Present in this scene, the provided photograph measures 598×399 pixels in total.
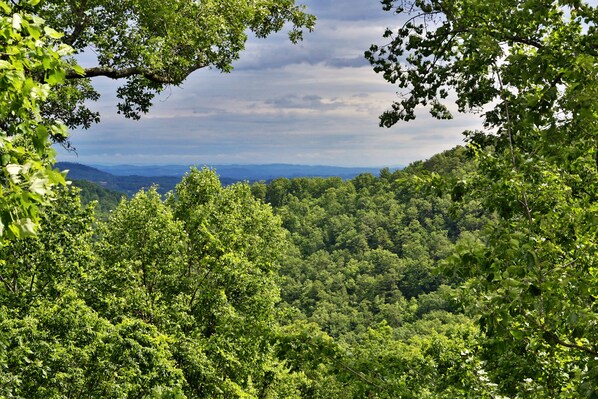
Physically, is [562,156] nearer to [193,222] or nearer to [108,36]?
[108,36]

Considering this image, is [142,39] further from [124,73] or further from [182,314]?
[182,314]

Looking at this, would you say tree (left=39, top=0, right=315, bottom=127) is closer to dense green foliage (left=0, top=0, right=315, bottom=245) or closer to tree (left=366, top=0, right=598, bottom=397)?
dense green foliage (left=0, top=0, right=315, bottom=245)

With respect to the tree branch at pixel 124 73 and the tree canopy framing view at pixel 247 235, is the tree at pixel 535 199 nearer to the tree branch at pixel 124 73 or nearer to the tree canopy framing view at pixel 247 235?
the tree canopy framing view at pixel 247 235

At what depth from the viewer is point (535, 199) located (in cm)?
721

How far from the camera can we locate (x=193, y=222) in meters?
20.2

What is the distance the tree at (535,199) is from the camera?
421 centimetres

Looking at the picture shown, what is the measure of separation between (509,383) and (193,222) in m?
15.7

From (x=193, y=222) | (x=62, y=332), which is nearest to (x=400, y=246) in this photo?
(x=193, y=222)

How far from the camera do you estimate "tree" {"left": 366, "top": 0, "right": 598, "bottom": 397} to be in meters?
4.21

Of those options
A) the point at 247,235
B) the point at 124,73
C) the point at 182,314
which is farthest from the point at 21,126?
the point at 247,235

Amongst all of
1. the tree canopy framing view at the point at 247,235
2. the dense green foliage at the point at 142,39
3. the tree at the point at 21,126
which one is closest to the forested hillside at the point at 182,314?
the tree canopy framing view at the point at 247,235

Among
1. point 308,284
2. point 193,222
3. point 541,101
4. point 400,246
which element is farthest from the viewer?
point 400,246

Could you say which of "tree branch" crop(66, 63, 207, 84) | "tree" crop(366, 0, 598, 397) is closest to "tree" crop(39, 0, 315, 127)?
"tree branch" crop(66, 63, 207, 84)

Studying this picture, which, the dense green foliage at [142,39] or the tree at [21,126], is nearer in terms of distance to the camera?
the tree at [21,126]
